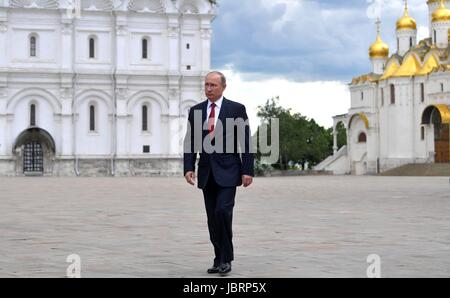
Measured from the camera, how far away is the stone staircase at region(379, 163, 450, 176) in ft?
185

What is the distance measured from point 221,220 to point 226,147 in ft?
2.30

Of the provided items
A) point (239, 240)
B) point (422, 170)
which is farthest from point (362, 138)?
point (239, 240)

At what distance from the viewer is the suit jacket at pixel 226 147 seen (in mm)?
8398

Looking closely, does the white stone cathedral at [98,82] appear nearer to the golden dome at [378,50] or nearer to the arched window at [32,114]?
the arched window at [32,114]

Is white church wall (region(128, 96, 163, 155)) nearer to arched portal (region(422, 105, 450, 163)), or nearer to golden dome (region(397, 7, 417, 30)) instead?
arched portal (region(422, 105, 450, 163))

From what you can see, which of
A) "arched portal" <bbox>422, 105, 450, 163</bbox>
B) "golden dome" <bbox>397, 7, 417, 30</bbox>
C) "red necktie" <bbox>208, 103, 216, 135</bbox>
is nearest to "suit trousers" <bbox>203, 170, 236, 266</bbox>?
"red necktie" <bbox>208, 103, 216, 135</bbox>

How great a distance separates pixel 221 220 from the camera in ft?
27.4

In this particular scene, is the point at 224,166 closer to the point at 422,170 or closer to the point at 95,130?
the point at 422,170

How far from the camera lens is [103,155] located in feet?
202
